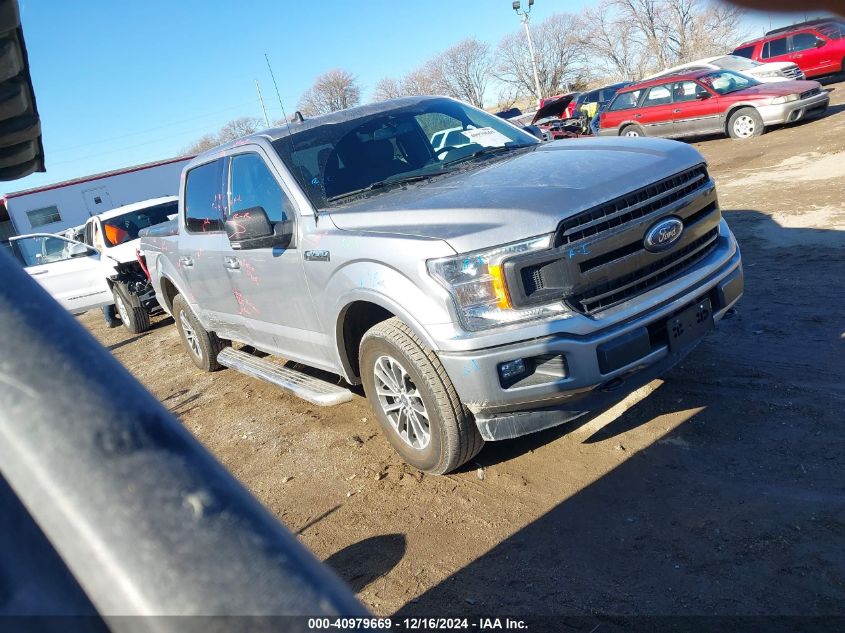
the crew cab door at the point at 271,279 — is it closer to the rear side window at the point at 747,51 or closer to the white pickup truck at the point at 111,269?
the white pickup truck at the point at 111,269

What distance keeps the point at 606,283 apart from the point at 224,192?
10.4 ft

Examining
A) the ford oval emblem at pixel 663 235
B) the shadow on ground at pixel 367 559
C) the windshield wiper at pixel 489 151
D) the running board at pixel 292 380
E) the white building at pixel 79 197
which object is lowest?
the shadow on ground at pixel 367 559

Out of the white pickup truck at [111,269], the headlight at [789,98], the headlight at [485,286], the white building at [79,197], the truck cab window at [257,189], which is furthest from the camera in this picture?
the white building at [79,197]

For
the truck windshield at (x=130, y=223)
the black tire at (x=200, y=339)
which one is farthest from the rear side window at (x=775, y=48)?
the black tire at (x=200, y=339)

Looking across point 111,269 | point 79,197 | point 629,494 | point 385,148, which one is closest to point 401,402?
point 629,494

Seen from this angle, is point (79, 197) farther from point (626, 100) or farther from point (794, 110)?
point (794, 110)

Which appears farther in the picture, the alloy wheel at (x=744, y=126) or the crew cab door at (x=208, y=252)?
the alloy wheel at (x=744, y=126)

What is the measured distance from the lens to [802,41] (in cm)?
2048

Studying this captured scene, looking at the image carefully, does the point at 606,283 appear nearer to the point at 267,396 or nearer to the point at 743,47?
the point at 267,396

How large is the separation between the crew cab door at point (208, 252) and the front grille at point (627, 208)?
2874 millimetres

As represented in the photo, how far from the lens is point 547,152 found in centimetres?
414

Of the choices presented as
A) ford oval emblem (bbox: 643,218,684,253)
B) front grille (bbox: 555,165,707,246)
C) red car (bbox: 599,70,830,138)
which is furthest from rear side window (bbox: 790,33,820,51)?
ford oval emblem (bbox: 643,218,684,253)

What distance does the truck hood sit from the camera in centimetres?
311

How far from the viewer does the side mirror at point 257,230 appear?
13.4 ft
